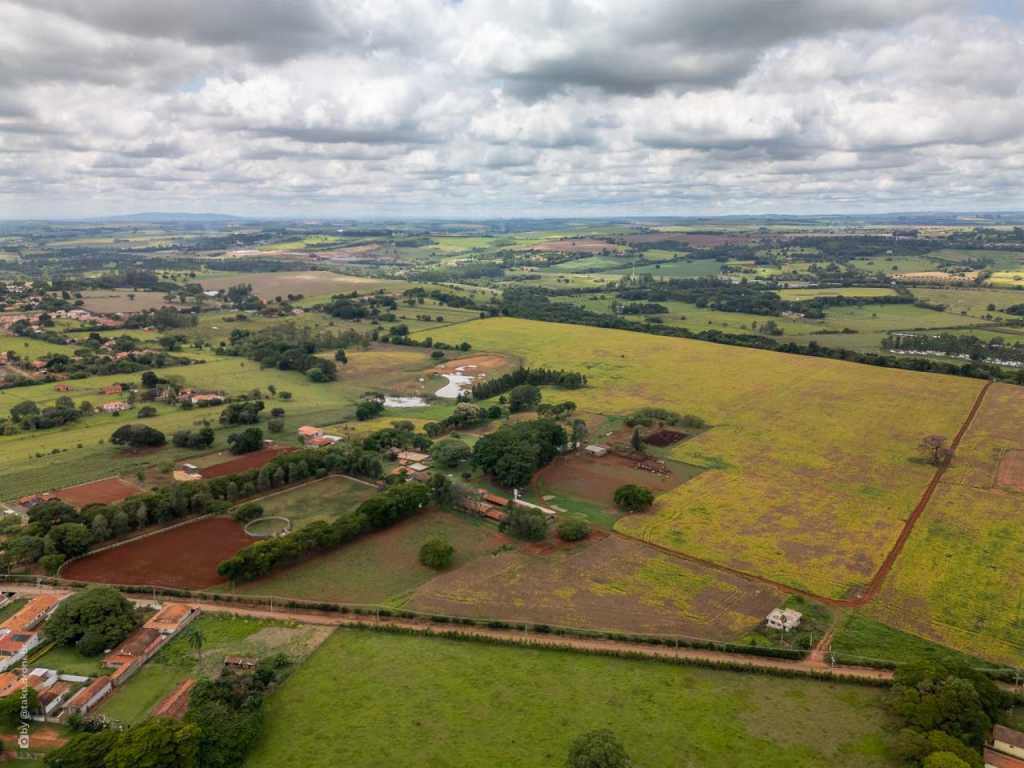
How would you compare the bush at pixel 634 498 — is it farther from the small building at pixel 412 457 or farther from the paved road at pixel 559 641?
the small building at pixel 412 457

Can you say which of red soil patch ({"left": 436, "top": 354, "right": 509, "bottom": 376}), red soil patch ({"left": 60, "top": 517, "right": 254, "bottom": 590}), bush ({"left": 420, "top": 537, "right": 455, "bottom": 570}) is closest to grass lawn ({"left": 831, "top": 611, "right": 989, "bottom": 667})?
bush ({"left": 420, "top": 537, "right": 455, "bottom": 570})

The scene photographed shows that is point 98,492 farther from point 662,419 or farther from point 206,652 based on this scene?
point 662,419

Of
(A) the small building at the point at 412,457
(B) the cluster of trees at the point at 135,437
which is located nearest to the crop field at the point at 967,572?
(A) the small building at the point at 412,457

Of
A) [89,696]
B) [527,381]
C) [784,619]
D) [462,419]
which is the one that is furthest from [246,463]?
[784,619]

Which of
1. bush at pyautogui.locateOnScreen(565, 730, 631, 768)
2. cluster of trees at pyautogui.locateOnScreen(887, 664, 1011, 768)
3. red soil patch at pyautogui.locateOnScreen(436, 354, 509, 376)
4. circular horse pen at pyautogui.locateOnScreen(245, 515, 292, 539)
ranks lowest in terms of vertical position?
red soil patch at pyautogui.locateOnScreen(436, 354, 509, 376)

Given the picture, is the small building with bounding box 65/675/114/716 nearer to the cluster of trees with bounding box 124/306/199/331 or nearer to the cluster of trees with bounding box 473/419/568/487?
the cluster of trees with bounding box 473/419/568/487

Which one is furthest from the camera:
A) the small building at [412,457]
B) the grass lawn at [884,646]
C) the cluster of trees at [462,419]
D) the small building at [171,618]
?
the cluster of trees at [462,419]
